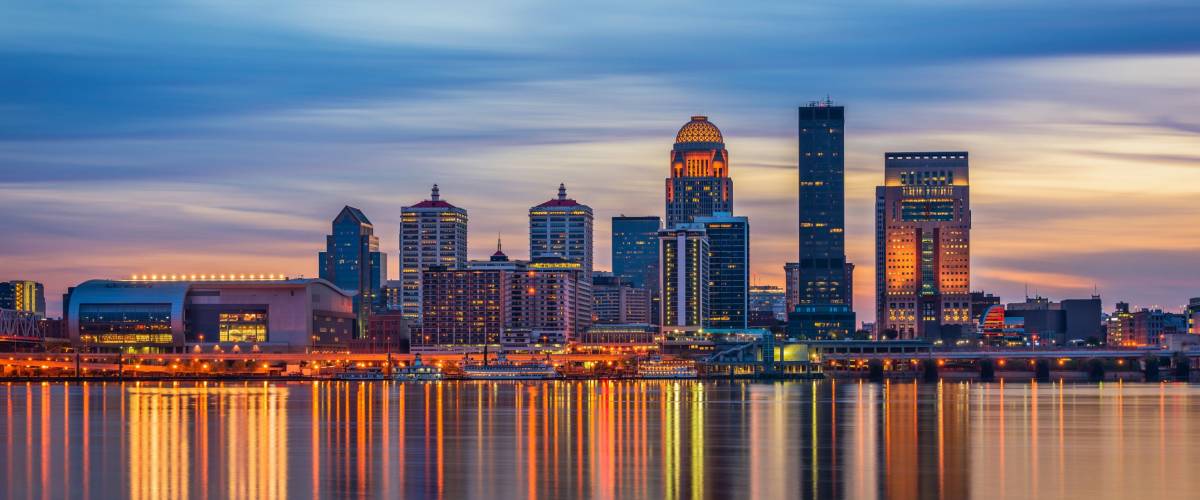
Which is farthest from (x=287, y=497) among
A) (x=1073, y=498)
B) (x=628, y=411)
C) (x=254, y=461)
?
(x=628, y=411)

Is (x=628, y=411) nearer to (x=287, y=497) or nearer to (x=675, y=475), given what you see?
(x=675, y=475)

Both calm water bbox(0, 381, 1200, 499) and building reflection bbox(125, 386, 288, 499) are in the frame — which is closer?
calm water bbox(0, 381, 1200, 499)

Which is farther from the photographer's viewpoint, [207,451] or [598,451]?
[207,451]

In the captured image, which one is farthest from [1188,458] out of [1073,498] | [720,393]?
[720,393]

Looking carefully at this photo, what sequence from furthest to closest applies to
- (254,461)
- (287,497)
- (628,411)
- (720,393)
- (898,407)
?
(720,393), (898,407), (628,411), (254,461), (287,497)

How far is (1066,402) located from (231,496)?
11056cm

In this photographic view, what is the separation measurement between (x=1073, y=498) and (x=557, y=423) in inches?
2110

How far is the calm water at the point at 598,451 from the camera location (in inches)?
2687

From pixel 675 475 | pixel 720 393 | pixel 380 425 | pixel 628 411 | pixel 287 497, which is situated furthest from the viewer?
pixel 720 393

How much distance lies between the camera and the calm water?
68.2 m

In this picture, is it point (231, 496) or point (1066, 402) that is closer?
point (231, 496)

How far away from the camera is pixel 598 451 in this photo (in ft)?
284

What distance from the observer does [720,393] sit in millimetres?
192875

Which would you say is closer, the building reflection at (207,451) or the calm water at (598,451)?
the calm water at (598,451)
